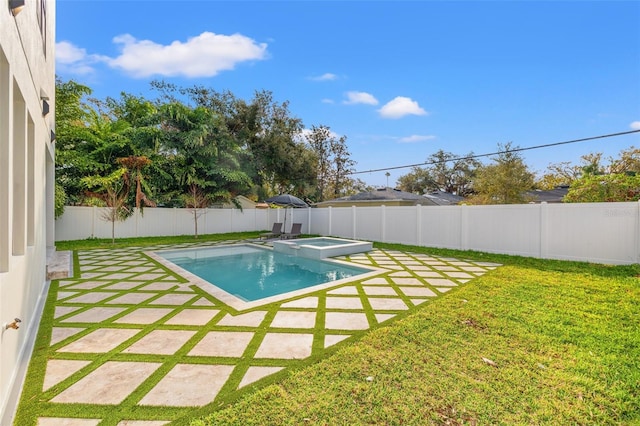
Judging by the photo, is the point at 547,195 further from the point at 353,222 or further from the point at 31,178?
the point at 31,178

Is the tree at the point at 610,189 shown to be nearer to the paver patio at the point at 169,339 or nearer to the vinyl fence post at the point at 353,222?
the paver patio at the point at 169,339

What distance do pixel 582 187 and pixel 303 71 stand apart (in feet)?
38.1

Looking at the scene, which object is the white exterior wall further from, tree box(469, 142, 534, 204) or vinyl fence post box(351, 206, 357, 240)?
tree box(469, 142, 534, 204)

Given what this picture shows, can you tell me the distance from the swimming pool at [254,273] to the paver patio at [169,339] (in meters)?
0.31

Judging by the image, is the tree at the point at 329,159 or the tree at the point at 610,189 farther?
the tree at the point at 329,159

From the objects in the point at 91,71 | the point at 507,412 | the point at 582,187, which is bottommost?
the point at 507,412

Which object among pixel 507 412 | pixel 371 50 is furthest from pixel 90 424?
pixel 371 50

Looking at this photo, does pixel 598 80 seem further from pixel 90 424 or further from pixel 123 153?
pixel 123 153

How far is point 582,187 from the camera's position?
28.4 ft

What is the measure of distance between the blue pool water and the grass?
110 inches

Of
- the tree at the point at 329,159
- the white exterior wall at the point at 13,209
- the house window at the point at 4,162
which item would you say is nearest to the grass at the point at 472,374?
the white exterior wall at the point at 13,209

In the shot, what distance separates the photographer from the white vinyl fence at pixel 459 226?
6789 mm

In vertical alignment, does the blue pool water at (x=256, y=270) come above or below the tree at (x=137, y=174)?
below

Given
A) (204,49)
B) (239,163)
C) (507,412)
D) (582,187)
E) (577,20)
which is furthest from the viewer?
(239,163)
